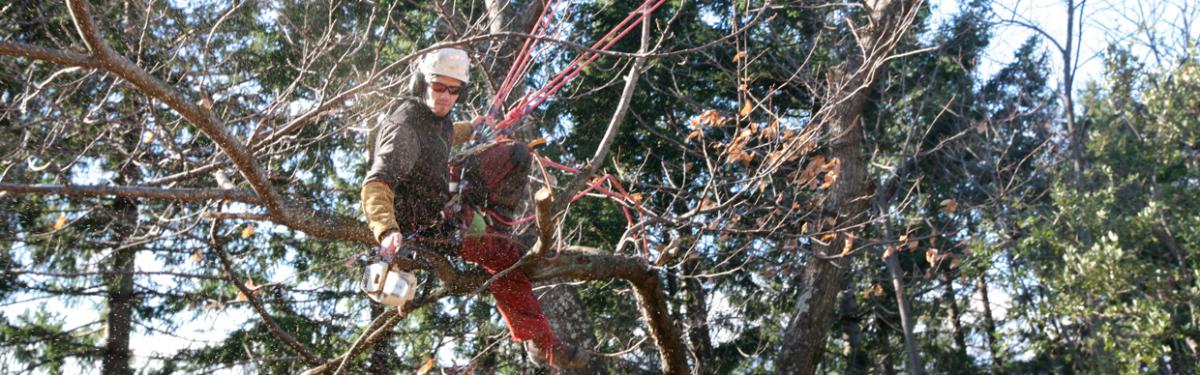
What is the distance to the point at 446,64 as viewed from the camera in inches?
175

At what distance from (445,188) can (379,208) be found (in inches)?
25.5

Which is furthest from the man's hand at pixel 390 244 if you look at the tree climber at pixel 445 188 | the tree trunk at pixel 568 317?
the tree trunk at pixel 568 317

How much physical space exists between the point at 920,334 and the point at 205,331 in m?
11.9

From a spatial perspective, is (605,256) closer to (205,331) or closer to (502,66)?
(502,66)

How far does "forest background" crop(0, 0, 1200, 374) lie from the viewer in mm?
5520

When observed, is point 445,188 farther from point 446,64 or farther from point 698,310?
point 698,310

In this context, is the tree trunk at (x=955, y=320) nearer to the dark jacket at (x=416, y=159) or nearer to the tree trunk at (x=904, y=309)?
the tree trunk at (x=904, y=309)

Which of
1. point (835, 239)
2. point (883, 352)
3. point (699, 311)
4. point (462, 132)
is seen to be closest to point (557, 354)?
point (462, 132)

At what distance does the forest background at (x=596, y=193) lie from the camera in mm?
5520

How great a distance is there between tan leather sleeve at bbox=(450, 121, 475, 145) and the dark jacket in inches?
16.5

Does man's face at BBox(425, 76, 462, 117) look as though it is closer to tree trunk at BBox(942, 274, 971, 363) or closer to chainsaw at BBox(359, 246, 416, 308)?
chainsaw at BBox(359, 246, 416, 308)

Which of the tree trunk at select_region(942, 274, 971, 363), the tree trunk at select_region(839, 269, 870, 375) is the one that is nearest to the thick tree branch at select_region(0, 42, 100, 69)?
the tree trunk at select_region(839, 269, 870, 375)

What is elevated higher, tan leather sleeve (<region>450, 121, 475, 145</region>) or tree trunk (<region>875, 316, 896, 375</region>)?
tree trunk (<region>875, 316, 896, 375</region>)

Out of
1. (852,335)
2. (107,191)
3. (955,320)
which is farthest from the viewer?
(955,320)
